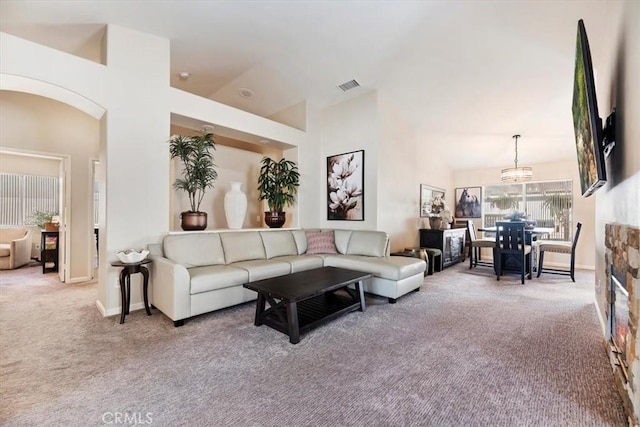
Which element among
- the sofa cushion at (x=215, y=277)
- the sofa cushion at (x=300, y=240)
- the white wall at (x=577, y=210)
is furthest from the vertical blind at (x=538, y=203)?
the sofa cushion at (x=215, y=277)

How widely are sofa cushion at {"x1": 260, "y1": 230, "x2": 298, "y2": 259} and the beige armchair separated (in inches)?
212

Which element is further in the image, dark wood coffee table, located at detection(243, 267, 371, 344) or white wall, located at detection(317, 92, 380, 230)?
white wall, located at detection(317, 92, 380, 230)

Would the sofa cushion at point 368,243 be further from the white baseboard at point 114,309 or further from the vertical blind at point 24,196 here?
the vertical blind at point 24,196

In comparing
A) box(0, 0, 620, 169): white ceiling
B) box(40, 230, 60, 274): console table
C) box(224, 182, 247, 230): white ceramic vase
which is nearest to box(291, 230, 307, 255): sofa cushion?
box(224, 182, 247, 230): white ceramic vase

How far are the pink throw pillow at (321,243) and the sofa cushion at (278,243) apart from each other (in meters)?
0.27

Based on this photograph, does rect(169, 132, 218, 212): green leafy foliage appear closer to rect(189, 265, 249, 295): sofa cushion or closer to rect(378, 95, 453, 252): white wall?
rect(189, 265, 249, 295): sofa cushion

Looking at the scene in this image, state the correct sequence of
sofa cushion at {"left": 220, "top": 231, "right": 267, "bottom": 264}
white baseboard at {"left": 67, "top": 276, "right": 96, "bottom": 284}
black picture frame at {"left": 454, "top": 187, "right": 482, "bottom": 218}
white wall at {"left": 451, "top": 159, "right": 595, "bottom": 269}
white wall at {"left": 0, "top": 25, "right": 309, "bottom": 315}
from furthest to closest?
black picture frame at {"left": 454, "top": 187, "right": 482, "bottom": 218} → white wall at {"left": 451, "top": 159, "right": 595, "bottom": 269} → white baseboard at {"left": 67, "top": 276, "right": 96, "bottom": 284} → sofa cushion at {"left": 220, "top": 231, "right": 267, "bottom": 264} → white wall at {"left": 0, "top": 25, "right": 309, "bottom": 315}

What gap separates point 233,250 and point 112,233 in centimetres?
A: 135

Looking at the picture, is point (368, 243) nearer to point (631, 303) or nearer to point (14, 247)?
point (631, 303)

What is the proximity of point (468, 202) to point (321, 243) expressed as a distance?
5.00 meters

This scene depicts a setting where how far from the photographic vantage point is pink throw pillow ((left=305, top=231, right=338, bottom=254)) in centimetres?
464

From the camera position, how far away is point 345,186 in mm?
5109

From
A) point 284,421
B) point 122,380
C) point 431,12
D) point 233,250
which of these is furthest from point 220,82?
point 284,421

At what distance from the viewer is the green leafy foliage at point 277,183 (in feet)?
15.9
